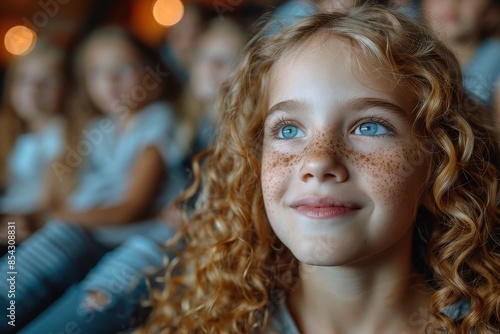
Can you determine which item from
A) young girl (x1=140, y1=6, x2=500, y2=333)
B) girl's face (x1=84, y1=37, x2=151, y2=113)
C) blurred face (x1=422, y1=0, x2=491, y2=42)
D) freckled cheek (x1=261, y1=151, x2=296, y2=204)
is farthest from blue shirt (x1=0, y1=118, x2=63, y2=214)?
blurred face (x1=422, y1=0, x2=491, y2=42)

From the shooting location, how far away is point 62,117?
1632 millimetres

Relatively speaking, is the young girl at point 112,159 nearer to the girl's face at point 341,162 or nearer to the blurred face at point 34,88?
the blurred face at point 34,88

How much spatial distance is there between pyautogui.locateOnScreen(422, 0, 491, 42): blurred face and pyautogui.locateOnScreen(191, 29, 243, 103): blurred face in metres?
0.49

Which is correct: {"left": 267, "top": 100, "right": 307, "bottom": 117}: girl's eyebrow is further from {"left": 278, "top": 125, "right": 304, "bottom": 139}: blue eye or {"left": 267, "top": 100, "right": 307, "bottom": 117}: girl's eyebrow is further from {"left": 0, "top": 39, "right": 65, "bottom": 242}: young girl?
{"left": 0, "top": 39, "right": 65, "bottom": 242}: young girl

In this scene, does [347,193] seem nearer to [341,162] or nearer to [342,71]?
[341,162]

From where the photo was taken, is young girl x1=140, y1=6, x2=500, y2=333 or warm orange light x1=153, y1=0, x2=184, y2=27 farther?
warm orange light x1=153, y1=0, x2=184, y2=27

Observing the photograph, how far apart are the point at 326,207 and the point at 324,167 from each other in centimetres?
6

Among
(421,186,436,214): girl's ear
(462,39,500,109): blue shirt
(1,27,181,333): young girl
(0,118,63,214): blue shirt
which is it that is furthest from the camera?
(0,118,63,214): blue shirt

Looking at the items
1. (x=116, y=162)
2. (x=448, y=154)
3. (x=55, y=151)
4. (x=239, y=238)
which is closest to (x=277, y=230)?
(x=239, y=238)

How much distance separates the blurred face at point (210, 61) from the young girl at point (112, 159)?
3.5 inches

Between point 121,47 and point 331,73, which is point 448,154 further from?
point 121,47

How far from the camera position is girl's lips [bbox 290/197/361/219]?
0.82 metres

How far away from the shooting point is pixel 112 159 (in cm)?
157

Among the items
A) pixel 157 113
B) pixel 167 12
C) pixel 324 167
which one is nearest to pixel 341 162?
pixel 324 167
